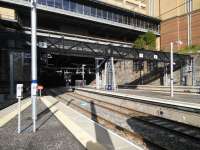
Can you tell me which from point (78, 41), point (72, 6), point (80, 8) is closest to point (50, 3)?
point (72, 6)

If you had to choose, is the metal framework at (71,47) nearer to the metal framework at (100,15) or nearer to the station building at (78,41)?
the station building at (78,41)

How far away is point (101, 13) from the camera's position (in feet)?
196

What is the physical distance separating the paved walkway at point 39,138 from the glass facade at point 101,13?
41248 mm

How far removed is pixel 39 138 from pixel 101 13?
5285 cm

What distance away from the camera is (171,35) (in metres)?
67.0

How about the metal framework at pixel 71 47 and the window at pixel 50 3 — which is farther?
the window at pixel 50 3

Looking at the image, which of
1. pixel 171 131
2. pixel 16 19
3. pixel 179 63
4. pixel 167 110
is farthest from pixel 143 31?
pixel 171 131

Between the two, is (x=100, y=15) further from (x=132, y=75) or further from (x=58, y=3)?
(x=132, y=75)

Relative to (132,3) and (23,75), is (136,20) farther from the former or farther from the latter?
(23,75)

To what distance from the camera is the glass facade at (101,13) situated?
169 feet

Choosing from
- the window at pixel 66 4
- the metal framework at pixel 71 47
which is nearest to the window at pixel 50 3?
the window at pixel 66 4

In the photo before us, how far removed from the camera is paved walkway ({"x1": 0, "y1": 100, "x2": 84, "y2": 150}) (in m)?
8.44

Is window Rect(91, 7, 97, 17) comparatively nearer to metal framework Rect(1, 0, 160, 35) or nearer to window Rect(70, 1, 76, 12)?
metal framework Rect(1, 0, 160, 35)

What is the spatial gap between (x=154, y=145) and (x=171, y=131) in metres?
2.72
